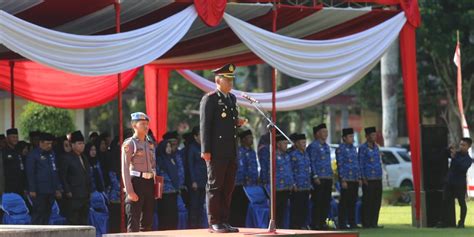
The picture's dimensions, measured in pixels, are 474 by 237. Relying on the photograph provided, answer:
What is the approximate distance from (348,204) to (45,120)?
13138mm

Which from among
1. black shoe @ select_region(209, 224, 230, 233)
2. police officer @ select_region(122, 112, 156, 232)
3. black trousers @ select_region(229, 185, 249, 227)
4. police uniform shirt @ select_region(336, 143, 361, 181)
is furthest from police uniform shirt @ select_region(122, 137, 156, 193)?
police uniform shirt @ select_region(336, 143, 361, 181)

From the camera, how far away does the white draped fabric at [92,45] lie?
13.2m

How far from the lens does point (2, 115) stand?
32.8m

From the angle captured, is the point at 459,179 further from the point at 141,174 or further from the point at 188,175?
the point at 141,174

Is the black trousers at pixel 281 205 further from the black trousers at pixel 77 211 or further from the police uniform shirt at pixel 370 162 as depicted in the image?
the black trousers at pixel 77 211

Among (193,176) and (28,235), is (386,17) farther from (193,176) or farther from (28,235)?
(28,235)

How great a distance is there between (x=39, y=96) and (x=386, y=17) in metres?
7.34

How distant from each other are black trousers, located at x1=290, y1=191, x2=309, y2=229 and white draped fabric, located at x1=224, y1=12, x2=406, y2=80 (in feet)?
7.64

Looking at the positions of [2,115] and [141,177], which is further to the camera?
[2,115]

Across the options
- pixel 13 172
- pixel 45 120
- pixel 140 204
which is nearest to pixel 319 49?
pixel 140 204

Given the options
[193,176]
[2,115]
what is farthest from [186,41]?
[2,115]

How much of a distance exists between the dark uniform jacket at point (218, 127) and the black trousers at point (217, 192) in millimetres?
88

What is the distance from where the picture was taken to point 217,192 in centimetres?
1136

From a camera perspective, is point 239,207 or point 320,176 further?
point 320,176
